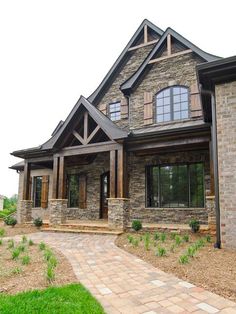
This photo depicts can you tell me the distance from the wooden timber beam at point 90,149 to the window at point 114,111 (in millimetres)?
3393

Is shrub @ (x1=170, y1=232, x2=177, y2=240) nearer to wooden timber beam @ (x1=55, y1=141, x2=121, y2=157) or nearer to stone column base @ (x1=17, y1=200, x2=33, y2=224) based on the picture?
wooden timber beam @ (x1=55, y1=141, x2=121, y2=157)

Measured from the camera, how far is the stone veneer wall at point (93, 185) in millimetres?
13047

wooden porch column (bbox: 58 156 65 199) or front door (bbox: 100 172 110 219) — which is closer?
wooden porch column (bbox: 58 156 65 199)

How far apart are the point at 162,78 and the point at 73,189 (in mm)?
7272

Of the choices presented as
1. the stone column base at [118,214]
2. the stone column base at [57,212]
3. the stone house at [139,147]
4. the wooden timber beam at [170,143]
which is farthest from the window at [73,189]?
the wooden timber beam at [170,143]

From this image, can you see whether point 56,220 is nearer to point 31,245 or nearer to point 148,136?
point 31,245

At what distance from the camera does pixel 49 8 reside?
10.4m

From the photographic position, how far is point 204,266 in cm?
478

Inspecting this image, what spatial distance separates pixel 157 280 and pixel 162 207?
7.30 meters

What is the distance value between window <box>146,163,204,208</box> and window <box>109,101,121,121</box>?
11.4ft

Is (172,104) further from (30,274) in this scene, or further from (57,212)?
(30,274)

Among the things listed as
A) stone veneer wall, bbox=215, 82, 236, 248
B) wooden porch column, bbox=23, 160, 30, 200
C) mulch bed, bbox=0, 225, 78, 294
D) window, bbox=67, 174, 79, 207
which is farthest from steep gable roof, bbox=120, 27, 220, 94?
mulch bed, bbox=0, 225, 78, 294

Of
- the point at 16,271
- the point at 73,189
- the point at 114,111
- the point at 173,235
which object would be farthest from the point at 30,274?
the point at 114,111

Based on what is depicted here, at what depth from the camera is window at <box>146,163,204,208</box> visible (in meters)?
10.8
